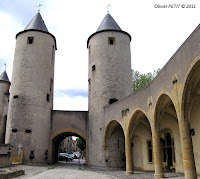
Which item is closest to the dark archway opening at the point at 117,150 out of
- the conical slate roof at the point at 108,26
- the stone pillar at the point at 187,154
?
the conical slate roof at the point at 108,26

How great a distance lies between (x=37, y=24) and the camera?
2317cm

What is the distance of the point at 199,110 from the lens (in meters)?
11.8

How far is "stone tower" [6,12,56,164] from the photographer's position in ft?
63.5

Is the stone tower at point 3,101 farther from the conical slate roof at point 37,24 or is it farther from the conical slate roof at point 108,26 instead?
the conical slate roof at point 108,26

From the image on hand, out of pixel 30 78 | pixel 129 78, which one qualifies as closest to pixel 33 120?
pixel 30 78

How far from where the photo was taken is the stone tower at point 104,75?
19891 millimetres

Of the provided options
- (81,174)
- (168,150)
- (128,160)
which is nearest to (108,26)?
(168,150)

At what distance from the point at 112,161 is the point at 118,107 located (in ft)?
14.4

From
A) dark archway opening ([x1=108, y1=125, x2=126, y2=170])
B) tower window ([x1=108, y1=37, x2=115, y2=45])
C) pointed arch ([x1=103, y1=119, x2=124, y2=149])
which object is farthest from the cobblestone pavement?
tower window ([x1=108, y1=37, x2=115, y2=45])

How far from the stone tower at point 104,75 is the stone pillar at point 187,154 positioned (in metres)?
10.8

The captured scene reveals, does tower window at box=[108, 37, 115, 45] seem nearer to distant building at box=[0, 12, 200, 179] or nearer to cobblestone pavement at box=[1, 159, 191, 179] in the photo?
distant building at box=[0, 12, 200, 179]

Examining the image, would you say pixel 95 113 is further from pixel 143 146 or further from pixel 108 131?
pixel 143 146

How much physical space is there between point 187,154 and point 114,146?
10.6 metres

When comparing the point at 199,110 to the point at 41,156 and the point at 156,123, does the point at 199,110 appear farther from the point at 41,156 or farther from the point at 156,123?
the point at 41,156
